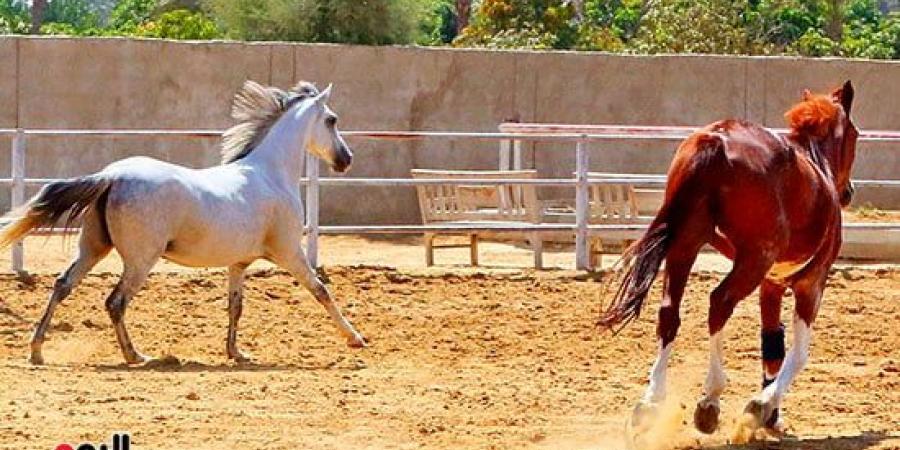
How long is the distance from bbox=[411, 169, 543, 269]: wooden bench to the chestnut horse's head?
222 inches

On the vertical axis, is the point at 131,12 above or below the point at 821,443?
above

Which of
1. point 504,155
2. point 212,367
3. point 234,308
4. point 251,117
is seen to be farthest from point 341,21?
point 212,367

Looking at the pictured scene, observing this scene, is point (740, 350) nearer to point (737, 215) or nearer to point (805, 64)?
point (737, 215)

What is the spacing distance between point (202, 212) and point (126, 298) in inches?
24.4

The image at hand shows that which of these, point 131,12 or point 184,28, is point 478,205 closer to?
point 184,28

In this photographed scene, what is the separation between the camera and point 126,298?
10102 millimetres

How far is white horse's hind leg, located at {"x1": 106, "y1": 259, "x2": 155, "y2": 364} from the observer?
10.0 metres

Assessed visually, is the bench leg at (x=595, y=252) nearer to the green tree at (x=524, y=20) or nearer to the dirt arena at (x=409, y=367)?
the dirt arena at (x=409, y=367)

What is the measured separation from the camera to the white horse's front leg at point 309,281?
1065 cm

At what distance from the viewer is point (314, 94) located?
11406 mm

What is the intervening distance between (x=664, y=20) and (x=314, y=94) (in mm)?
16211

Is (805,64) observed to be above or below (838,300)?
above

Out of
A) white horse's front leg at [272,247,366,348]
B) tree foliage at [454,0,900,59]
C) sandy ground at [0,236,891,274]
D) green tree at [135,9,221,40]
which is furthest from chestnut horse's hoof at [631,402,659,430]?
green tree at [135,9,221,40]

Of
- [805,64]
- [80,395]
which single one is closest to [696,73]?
[805,64]
